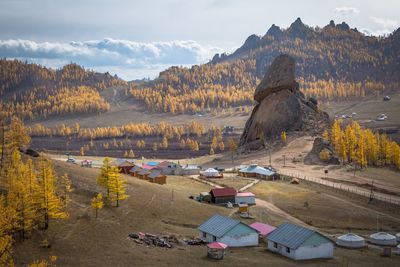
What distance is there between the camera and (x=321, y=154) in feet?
459

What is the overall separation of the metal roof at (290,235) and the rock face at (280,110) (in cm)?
10634

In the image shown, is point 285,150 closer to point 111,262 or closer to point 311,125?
point 311,125

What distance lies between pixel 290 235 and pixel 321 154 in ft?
266

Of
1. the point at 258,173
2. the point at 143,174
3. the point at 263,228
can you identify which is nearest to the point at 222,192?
the point at 263,228

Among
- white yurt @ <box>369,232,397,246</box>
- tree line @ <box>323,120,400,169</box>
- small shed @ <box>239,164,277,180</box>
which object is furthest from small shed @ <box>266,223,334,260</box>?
tree line @ <box>323,120,400,169</box>

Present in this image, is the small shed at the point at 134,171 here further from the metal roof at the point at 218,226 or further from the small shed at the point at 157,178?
the metal roof at the point at 218,226

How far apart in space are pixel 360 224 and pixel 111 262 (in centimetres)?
4961

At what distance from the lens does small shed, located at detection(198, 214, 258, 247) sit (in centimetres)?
6341

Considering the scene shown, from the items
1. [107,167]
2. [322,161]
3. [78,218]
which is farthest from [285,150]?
[78,218]

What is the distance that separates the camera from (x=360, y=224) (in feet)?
278

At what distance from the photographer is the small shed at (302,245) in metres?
60.4

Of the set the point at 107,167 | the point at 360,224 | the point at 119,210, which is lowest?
the point at 360,224

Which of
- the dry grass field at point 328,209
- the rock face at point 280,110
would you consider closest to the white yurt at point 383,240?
the dry grass field at point 328,209

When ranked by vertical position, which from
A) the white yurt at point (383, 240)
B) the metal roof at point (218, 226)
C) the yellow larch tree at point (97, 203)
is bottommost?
the white yurt at point (383, 240)
